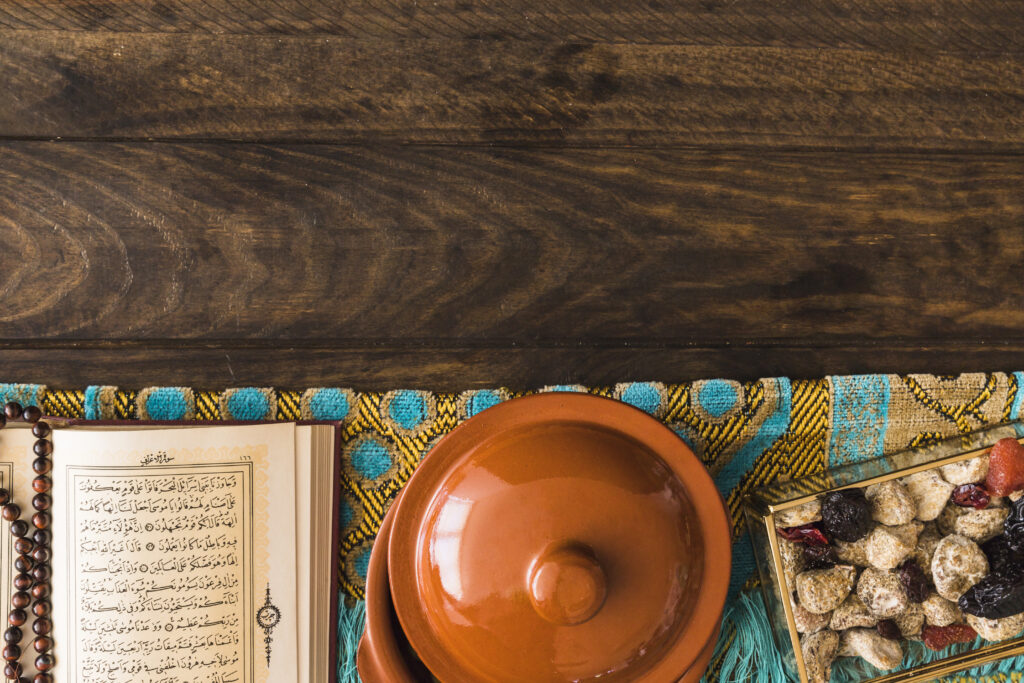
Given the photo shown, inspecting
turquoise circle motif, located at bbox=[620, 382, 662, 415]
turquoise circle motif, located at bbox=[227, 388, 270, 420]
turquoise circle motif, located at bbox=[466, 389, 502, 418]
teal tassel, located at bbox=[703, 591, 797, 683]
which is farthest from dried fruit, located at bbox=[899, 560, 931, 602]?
turquoise circle motif, located at bbox=[227, 388, 270, 420]

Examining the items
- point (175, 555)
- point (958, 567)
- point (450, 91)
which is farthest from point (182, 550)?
point (958, 567)

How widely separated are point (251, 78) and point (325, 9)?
10cm

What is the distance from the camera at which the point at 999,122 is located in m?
0.72

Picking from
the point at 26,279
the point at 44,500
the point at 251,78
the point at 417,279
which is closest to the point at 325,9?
the point at 251,78

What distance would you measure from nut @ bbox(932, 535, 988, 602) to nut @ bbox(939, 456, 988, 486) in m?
0.05

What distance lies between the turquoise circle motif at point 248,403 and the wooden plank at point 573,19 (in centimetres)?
35

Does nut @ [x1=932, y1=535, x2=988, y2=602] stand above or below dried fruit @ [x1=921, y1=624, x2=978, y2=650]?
above

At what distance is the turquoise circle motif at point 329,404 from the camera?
690 millimetres

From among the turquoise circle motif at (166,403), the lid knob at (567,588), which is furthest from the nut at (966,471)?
the turquoise circle motif at (166,403)

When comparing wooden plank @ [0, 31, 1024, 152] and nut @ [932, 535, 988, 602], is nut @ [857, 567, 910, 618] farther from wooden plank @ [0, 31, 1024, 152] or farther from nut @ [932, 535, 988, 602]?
wooden plank @ [0, 31, 1024, 152]

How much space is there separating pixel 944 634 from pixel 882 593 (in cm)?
8

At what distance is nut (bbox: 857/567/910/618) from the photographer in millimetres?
635

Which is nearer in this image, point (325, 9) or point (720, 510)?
point (720, 510)

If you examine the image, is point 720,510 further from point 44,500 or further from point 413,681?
point 44,500
